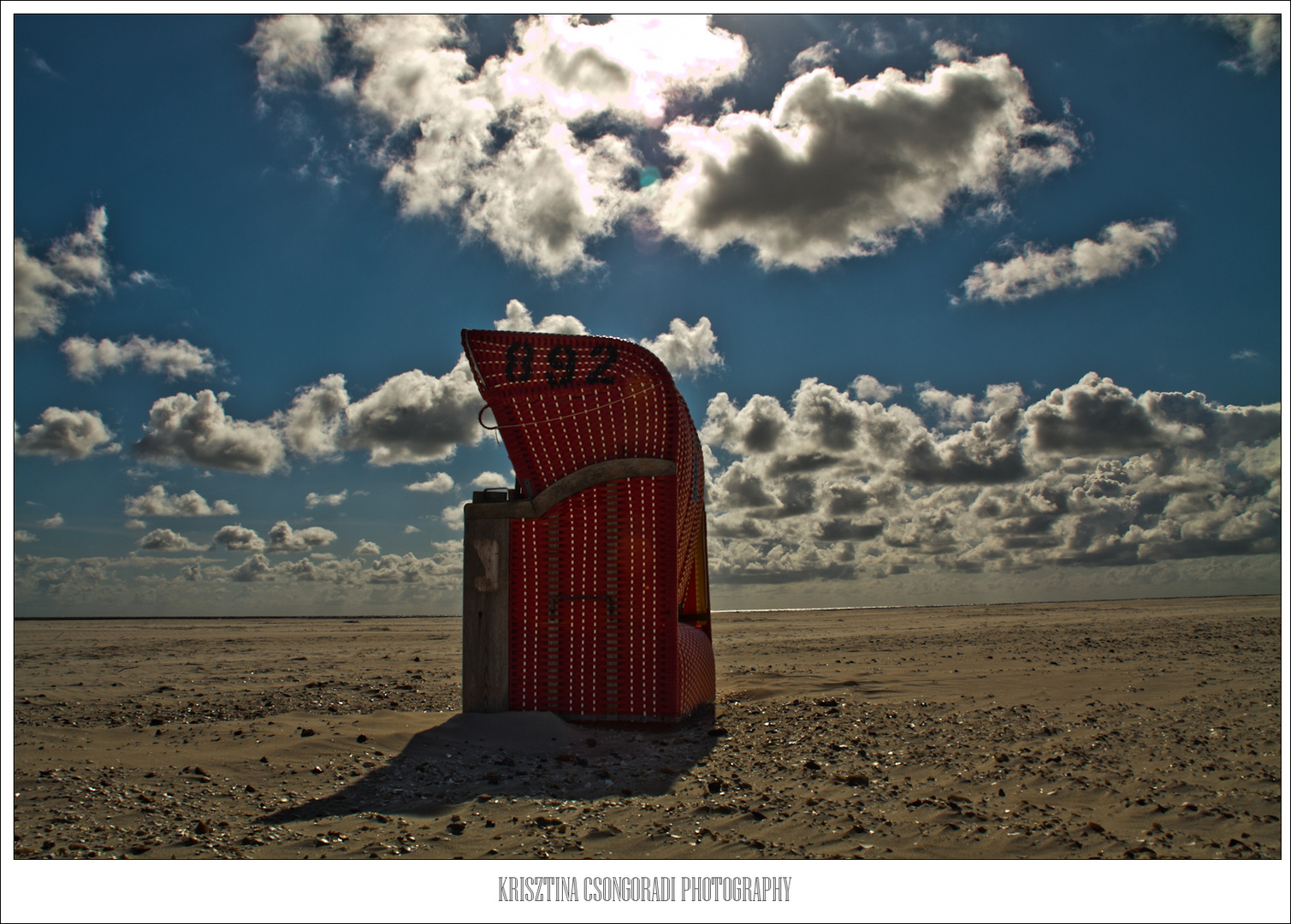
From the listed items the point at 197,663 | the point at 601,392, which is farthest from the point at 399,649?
the point at 601,392

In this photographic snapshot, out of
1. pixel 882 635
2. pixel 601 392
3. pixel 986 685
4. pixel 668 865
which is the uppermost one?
pixel 601 392

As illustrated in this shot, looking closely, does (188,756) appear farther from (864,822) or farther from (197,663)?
(197,663)

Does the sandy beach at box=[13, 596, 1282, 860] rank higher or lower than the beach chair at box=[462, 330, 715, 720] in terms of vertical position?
lower

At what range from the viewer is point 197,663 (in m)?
18.3

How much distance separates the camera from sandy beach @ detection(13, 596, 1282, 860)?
4934mm

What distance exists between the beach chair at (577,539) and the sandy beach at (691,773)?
55cm

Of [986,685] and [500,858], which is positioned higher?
[500,858]

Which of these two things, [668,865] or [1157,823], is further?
[1157,823]

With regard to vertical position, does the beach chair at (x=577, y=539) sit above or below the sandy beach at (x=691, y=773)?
above

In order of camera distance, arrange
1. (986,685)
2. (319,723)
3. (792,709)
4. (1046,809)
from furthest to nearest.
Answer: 1. (986,685)
2. (792,709)
3. (319,723)
4. (1046,809)

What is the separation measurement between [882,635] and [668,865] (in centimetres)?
2460

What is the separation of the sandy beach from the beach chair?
55 centimetres

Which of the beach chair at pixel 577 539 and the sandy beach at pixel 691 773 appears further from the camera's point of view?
the beach chair at pixel 577 539

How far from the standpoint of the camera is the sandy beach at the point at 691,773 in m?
4.93
